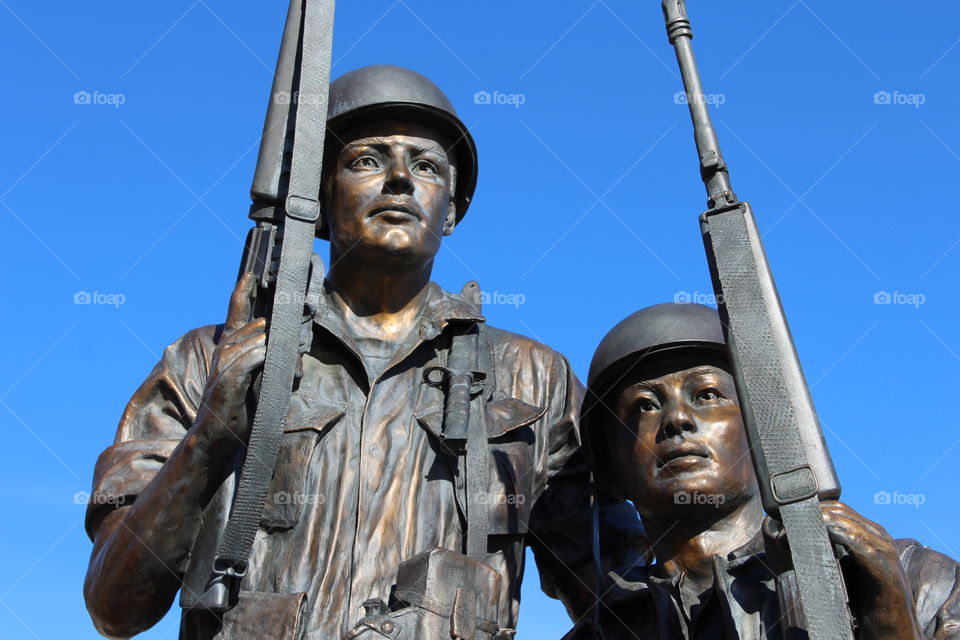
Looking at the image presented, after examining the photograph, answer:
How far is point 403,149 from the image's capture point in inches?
271

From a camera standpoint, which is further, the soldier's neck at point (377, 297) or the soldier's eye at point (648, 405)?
the soldier's neck at point (377, 297)

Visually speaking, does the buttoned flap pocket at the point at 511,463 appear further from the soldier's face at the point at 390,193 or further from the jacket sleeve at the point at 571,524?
the soldier's face at the point at 390,193

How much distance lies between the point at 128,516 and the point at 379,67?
2634 mm

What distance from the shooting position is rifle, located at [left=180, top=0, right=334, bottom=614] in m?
5.59

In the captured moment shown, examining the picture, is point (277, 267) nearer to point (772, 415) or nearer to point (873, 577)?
point (772, 415)

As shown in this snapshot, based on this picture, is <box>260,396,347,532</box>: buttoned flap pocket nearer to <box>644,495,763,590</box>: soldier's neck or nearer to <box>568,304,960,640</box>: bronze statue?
<box>568,304,960,640</box>: bronze statue

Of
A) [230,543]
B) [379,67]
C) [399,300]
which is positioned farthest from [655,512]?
[379,67]

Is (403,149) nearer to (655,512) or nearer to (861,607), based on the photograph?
(655,512)

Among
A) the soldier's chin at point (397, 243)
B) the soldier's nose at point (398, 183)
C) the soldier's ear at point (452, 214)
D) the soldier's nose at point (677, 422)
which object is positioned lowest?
the soldier's nose at point (677, 422)

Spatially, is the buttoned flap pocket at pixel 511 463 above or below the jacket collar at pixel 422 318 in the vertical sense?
below

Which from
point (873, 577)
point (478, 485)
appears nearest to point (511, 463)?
point (478, 485)

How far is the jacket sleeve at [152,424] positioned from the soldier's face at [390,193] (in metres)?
0.88

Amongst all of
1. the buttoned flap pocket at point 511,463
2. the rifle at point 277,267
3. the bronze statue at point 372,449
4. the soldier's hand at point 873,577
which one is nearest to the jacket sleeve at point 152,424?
the bronze statue at point 372,449

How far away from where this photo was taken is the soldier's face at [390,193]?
22.1ft
